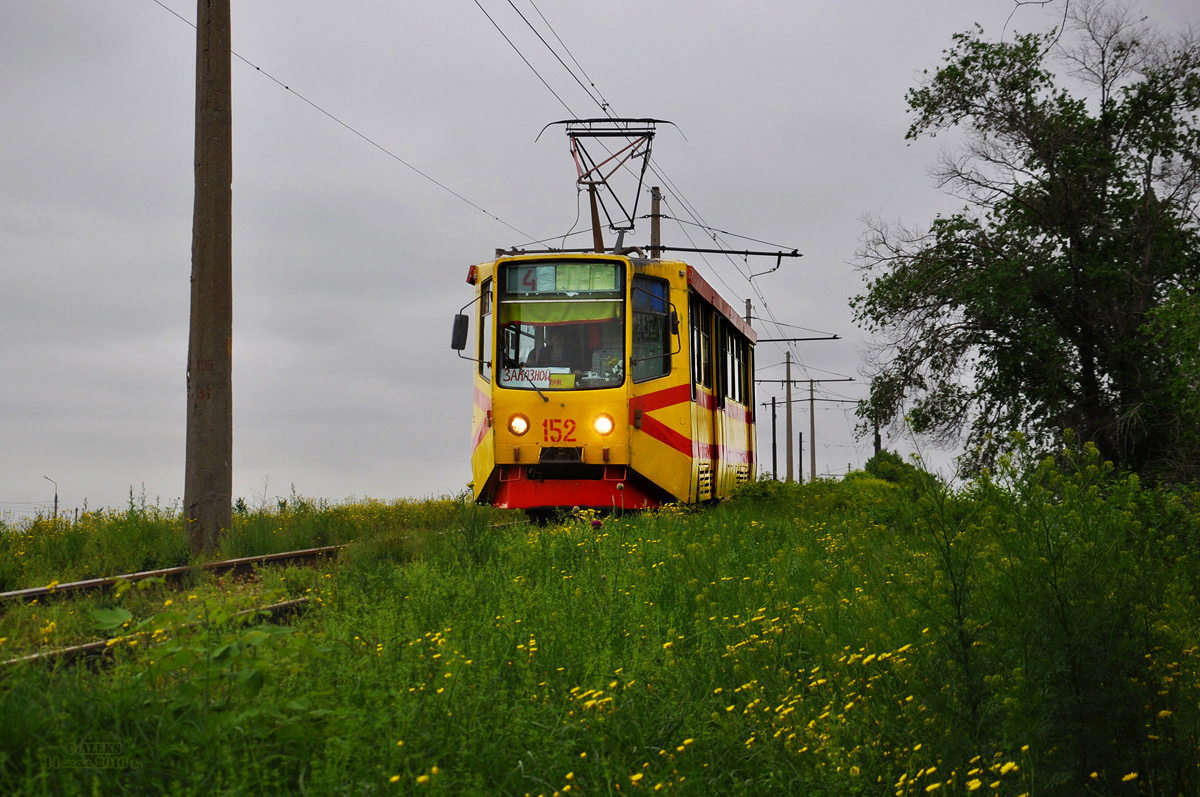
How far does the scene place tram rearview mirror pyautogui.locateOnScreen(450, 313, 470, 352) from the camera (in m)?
12.1

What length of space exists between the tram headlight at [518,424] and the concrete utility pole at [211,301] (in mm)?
3207

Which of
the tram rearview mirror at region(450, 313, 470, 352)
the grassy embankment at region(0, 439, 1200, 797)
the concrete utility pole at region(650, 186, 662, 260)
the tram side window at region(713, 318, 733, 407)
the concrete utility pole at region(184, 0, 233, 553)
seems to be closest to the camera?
the grassy embankment at region(0, 439, 1200, 797)

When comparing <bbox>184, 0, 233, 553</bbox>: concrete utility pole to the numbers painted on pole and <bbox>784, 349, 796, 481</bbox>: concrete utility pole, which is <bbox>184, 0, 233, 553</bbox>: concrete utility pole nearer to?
the numbers painted on pole

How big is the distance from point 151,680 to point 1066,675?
333 centimetres

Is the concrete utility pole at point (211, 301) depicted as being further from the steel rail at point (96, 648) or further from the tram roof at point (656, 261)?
the steel rail at point (96, 648)

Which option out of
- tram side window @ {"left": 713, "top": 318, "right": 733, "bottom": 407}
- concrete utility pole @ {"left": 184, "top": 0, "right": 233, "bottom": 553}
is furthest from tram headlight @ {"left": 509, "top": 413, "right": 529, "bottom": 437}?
tram side window @ {"left": 713, "top": 318, "right": 733, "bottom": 407}

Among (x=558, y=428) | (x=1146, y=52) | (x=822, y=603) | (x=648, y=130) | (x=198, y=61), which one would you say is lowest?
(x=822, y=603)

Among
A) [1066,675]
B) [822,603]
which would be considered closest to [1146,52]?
[822,603]

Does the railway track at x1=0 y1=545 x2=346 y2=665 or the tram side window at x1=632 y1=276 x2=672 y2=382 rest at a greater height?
the tram side window at x1=632 y1=276 x2=672 y2=382

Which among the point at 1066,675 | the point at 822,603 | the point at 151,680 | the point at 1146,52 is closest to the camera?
the point at 151,680

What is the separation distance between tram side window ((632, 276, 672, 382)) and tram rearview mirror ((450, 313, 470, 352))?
204 cm

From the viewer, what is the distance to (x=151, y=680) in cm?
362

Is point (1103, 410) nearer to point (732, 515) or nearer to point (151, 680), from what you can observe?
point (732, 515)

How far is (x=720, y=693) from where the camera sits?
15.9 feet
